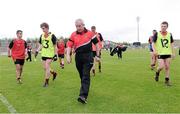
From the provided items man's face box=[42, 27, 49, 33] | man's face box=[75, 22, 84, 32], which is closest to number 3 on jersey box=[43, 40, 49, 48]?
man's face box=[42, 27, 49, 33]

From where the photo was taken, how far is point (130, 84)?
14.3 metres

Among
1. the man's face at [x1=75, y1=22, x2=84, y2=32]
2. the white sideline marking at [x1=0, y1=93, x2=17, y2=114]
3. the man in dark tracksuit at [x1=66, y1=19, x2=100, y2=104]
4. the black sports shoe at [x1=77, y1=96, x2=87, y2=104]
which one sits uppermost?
the man's face at [x1=75, y1=22, x2=84, y2=32]

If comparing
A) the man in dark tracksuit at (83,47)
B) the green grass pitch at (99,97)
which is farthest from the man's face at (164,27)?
the man in dark tracksuit at (83,47)

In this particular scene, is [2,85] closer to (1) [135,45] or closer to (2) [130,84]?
(2) [130,84]

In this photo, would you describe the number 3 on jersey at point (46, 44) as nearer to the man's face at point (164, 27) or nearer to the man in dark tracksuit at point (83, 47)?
the man in dark tracksuit at point (83, 47)

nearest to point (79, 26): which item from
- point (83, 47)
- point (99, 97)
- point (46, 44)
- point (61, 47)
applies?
point (83, 47)

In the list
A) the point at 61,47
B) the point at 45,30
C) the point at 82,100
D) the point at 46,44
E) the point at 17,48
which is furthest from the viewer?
the point at 61,47

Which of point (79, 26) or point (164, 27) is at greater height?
point (164, 27)

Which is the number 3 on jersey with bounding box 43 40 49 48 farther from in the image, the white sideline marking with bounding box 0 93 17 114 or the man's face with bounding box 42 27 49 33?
the white sideline marking with bounding box 0 93 17 114

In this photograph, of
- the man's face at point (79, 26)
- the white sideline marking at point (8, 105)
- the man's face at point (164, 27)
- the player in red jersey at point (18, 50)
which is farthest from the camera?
the player in red jersey at point (18, 50)

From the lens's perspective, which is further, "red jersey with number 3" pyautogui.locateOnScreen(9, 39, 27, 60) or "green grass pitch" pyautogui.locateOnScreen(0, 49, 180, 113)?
"red jersey with number 3" pyautogui.locateOnScreen(9, 39, 27, 60)

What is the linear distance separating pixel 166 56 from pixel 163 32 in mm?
841

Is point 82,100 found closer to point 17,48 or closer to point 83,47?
point 83,47

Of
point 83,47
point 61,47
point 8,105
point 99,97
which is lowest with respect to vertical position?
point 8,105
